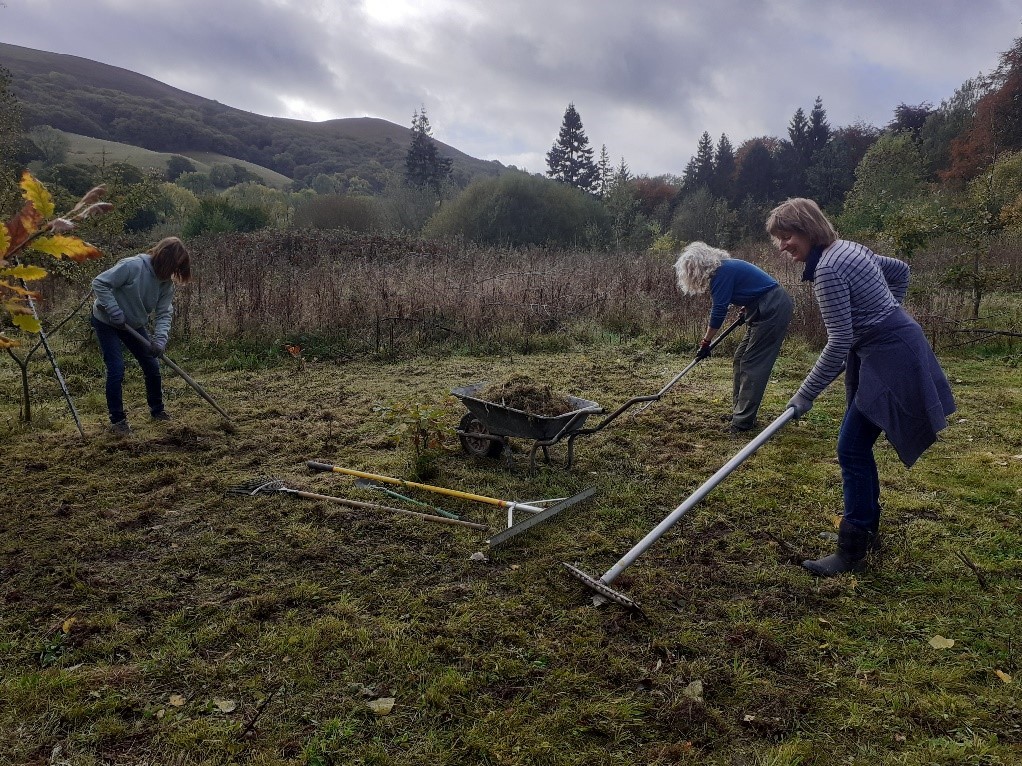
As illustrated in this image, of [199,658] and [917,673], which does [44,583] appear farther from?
[917,673]

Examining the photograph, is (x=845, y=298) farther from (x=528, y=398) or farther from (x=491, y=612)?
(x=528, y=398)

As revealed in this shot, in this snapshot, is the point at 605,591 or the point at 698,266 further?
the point at 698,266

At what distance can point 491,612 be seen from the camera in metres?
2.85

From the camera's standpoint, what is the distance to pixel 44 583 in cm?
305

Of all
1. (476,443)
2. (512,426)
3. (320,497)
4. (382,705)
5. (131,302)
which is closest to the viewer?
(382,705)

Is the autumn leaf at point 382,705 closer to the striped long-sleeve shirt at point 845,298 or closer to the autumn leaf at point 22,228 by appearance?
the autumn leaf at point 22,228

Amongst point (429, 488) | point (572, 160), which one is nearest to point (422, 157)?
point (572, 160)

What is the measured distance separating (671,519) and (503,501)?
4.00 ft

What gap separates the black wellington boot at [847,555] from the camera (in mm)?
3078

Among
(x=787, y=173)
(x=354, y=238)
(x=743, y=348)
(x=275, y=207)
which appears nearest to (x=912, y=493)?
(x=743, y=348)

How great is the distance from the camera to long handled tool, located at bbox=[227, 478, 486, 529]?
3.72 meters

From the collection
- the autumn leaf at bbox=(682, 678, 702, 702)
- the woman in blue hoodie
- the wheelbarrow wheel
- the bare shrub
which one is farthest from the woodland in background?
→ the autumn leaf at bbox=(682, 678, 702, 702)

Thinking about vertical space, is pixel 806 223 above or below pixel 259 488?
above

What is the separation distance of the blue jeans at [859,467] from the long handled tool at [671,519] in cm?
31
